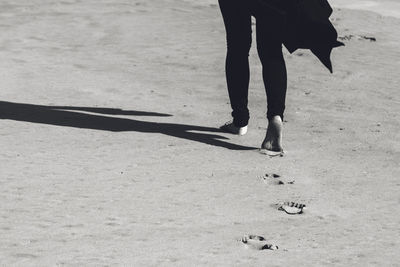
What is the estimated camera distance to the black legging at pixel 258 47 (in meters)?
5.54

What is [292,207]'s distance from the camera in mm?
4586

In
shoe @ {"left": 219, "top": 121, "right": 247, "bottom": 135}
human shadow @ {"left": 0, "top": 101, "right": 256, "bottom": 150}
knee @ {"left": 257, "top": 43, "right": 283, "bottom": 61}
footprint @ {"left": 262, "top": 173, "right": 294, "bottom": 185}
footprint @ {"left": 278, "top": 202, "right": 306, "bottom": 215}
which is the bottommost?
human shadow @ {"left": 0, "top": 101, "right": 256, "bottom": 150}

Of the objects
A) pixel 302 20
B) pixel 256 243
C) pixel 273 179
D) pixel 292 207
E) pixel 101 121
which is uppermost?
pixel 302 20

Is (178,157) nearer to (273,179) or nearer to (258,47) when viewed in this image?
(273,179)

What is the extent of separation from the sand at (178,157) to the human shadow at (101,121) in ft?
0.04

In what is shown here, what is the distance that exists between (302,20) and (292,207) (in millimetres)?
1332

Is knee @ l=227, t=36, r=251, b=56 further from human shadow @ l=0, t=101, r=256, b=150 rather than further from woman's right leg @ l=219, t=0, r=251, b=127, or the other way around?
human shadow @ l=0, t=101, r=256, b=150

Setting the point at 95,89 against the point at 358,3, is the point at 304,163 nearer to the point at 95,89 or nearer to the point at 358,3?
the point at 95,89

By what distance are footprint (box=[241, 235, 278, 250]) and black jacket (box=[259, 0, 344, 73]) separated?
1731 mm

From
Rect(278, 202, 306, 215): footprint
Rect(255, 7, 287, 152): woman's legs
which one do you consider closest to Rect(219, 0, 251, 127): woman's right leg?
Rect(255, 7, 287, 152): woman's legs

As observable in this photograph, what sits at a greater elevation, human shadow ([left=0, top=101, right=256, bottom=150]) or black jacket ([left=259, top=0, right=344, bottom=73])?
black jacket ([left=259, top=0, right=344, bottom=73])

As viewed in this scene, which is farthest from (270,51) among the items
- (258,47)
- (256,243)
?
(256,243)

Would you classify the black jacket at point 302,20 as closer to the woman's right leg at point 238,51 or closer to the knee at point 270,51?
the knee at point 270,51

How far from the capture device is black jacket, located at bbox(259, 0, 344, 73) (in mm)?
5469
